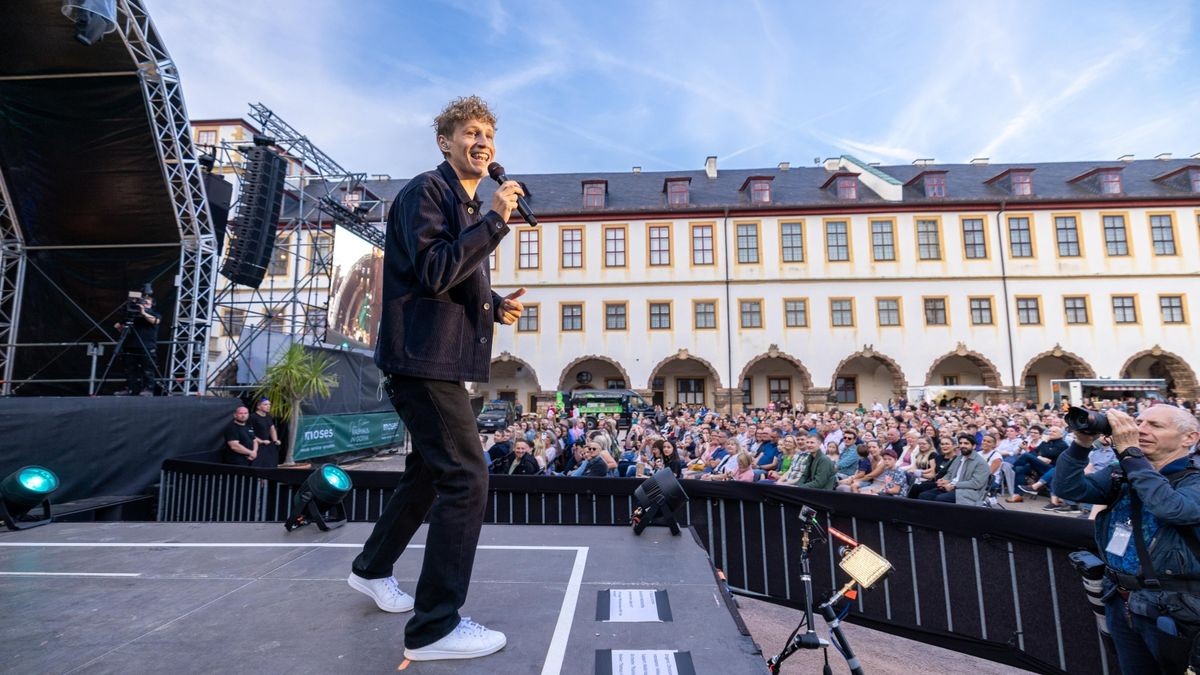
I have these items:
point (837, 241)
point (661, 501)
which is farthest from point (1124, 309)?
point (661, 501)

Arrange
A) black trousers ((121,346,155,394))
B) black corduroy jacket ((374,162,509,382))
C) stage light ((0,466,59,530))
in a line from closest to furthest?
black corduroy jacket ((374,162,509,382)) < stage light ((0,466,59,530)) < black trousers ((121,346,155,394))

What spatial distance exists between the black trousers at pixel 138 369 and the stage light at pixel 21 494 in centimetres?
593

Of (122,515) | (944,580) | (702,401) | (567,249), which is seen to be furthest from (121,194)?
(702,401)

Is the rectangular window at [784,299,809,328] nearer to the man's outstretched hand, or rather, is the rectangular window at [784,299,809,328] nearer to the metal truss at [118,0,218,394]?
the metal truss at [118,0,218,394]

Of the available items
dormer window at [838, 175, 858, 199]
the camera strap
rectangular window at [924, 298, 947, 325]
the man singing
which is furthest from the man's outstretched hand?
dormer window at [838, 175, 858, 199]

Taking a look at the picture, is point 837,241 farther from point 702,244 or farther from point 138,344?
point 138,344

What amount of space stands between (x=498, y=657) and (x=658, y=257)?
30.1 metres

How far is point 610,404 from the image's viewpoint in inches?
1064

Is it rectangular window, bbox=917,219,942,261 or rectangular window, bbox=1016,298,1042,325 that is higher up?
rectangular window, bbox=917,219,942,261

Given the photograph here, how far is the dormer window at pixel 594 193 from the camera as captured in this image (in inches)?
1287

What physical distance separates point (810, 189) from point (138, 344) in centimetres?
3151

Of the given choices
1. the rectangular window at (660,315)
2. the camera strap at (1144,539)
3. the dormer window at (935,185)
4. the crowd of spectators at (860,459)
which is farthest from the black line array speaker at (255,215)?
the dormer window at (935,185)

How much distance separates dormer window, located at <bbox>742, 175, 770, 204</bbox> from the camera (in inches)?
1243

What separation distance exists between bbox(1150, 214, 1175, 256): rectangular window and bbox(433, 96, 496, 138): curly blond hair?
128 ft
